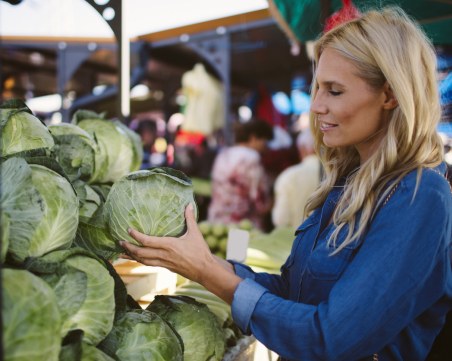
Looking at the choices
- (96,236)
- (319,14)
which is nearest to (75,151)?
(96,236)

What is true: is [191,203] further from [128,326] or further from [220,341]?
[220,341]

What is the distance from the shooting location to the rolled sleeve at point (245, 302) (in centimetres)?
148

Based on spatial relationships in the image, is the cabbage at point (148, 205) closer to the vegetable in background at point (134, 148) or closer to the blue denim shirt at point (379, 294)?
the blue denim shirt at point (379, 294)

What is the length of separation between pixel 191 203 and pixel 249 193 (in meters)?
4.93

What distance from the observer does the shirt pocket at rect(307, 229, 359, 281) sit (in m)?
1.46

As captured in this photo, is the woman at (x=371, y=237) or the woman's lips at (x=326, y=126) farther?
the woman's lips at (x=326, y=126)

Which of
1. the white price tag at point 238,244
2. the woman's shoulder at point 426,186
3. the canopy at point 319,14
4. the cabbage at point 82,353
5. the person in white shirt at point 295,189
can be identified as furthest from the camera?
the person in white shirt at point 295,189

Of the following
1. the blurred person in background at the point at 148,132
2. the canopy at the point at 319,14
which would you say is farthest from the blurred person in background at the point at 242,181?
the canopy at the point at 319,14

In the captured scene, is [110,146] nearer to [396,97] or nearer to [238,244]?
[238,244]

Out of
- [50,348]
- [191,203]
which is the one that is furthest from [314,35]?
[50,348]

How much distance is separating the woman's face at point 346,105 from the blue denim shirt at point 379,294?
237 mm

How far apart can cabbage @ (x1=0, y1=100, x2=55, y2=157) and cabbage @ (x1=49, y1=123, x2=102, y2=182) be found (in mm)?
147

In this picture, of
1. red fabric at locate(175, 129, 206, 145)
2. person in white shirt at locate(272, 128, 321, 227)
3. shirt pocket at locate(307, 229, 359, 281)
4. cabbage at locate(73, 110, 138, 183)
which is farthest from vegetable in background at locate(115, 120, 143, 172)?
red fabric at locate(175, 129, 206, 145)

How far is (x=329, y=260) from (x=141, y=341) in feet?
2.12
